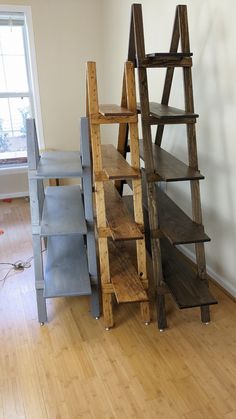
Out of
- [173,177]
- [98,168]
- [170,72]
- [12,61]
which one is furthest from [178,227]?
[12,61]

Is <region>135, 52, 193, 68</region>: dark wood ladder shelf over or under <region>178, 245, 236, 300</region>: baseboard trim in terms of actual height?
over

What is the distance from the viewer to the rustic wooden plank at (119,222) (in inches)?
75.8

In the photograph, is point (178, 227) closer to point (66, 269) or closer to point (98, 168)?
point (98, 168)

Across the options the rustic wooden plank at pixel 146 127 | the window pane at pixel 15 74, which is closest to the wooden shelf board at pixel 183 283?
the rustic wooden plank at pixel 146 127

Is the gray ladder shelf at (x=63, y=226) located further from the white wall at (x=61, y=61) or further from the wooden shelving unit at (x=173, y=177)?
the white wall at (x=61, y=61)

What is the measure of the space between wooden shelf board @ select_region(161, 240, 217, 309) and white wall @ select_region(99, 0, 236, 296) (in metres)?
0.33

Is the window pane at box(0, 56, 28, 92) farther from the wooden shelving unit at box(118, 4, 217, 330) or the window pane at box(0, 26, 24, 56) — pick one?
the wooden shelving unit at box(118, 4, 217, 330)

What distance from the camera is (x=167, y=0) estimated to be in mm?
2650

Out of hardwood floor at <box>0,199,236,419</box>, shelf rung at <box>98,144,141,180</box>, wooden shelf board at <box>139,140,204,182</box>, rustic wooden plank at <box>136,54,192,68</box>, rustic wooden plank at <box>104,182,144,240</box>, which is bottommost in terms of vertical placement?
hardwood floor at <box>0,199,236,419</box>

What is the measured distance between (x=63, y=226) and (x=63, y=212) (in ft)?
0.82

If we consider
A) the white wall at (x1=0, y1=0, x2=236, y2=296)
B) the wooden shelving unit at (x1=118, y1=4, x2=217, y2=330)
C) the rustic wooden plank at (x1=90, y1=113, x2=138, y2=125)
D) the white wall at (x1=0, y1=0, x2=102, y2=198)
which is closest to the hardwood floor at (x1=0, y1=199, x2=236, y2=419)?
the wooden shelving unit at (x1=118, y1=4, x2=217, y2=330)

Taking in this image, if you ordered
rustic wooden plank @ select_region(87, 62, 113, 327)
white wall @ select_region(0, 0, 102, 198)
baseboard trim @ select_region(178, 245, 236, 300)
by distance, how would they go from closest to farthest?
rustic wooden plank @ select_region(87, 62, 113, 327) → baseboard trim @ select_region(178, 245, 236, 300) → white wall @ select_region(0, 0, 102, 198)

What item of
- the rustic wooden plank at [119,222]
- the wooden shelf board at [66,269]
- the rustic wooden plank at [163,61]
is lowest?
the wooden shelf board at [66,269]

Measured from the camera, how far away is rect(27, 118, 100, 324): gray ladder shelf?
1.98m
